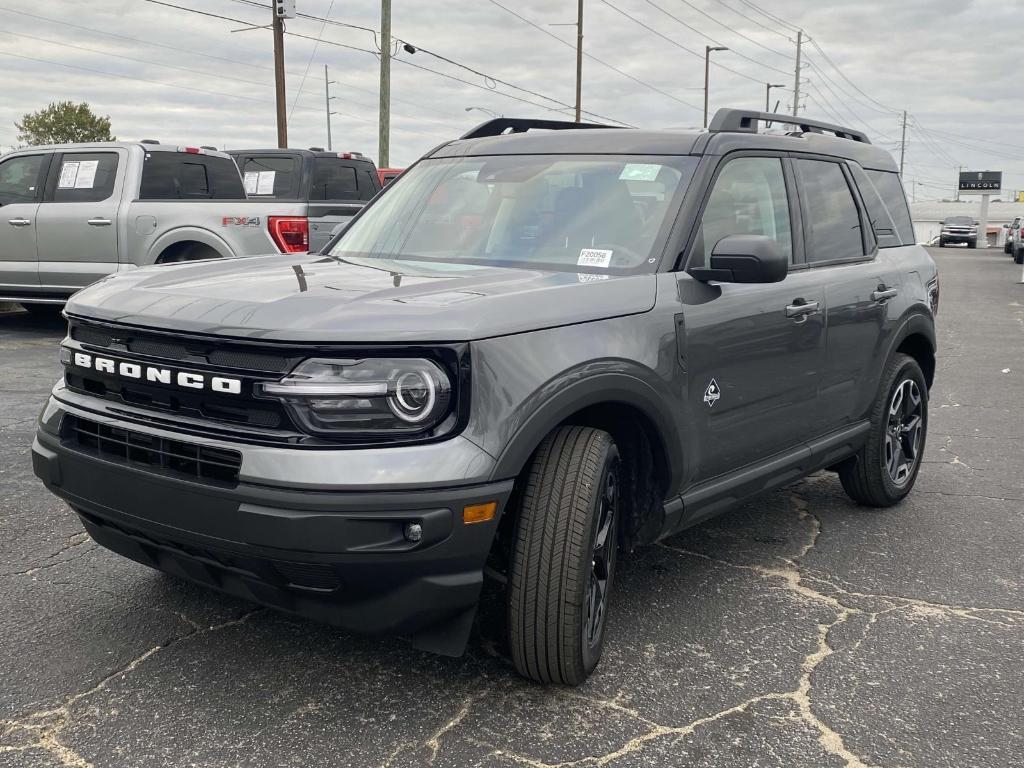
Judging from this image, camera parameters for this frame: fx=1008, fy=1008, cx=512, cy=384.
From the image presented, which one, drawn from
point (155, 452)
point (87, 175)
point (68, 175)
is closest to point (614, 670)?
point (155, 452)

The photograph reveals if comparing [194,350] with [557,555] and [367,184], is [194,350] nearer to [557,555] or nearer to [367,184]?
[557,555]

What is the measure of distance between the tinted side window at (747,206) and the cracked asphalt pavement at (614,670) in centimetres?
138

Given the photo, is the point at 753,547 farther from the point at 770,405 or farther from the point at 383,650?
the point at 383,650

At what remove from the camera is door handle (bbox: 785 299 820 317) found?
13.3 ft

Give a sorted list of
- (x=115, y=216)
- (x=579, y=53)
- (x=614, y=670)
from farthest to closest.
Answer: (x=579, y=53)
(x=115, y=216)
(x=614, y=670)

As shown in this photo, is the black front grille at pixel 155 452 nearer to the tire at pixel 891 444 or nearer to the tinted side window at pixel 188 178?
the tire at pixel 891 444

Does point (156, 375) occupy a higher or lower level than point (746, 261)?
lower

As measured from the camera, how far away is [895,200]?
5.49 m

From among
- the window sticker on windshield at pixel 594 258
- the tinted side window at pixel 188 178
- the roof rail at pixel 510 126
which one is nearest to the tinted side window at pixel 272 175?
the tinted side window at pixel 188 178

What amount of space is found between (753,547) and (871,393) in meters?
0.97

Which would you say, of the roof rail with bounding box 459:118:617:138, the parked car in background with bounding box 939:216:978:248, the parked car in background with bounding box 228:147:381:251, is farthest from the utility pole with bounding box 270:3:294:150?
the parked car in background with bounding box 939:216:978:248

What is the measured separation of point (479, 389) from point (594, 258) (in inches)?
42.8

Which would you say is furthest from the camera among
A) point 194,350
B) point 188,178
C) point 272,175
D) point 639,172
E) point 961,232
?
point 961,232

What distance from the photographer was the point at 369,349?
2691 millimetres
